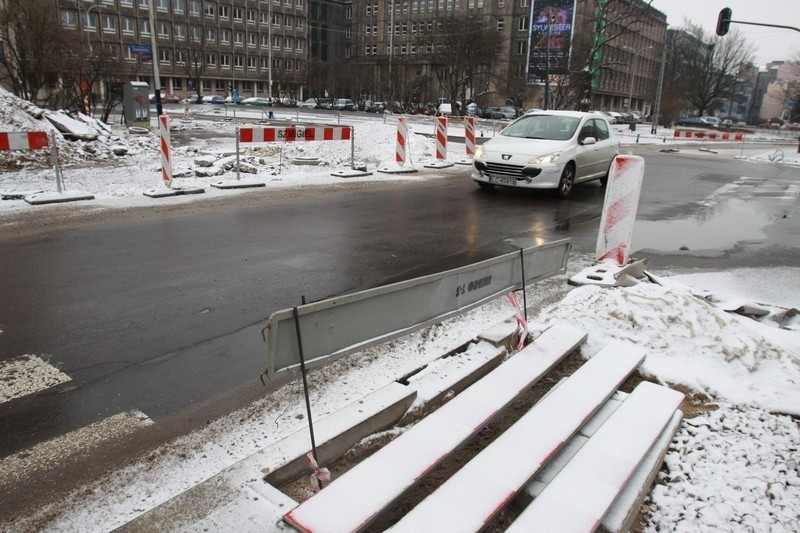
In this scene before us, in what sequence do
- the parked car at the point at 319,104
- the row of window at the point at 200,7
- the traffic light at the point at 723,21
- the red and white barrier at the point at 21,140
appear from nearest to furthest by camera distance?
the red and white barrier at the point at 21,140 < the traffic light at the point at 723,21 < the parked car at the point at 319,104 < the row of window at the point at 200,7

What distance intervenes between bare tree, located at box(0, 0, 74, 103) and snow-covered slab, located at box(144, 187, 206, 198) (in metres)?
13.4

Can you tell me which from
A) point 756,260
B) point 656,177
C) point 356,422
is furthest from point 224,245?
point 656,177

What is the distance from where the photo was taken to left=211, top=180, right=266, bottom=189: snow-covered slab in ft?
41.4

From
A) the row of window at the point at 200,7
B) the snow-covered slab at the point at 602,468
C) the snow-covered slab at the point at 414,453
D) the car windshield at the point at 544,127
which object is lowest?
the snow-covered slab at the point at 602,468

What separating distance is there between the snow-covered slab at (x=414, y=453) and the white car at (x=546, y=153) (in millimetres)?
8686

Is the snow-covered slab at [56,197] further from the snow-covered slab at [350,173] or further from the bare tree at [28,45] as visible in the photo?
the bare tree at [28,45]

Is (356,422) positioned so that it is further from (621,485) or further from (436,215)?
(436,215)

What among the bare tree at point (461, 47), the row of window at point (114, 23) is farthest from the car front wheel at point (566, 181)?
the row of window at point (114, 23)

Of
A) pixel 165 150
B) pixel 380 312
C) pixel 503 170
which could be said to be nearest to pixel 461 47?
pixel 503 170

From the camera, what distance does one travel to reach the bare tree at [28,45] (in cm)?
2056

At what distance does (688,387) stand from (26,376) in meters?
4.64

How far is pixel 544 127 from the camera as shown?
13.6m

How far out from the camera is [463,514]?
2.63 metres

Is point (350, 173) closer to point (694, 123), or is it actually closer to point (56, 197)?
point (56, 197)
